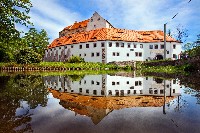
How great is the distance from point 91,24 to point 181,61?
48737 mm

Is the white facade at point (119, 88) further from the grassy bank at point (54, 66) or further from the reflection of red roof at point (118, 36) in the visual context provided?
the reflection of red roof at point (118, 36)

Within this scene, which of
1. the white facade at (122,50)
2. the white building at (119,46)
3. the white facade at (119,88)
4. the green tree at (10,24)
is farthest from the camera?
the white building at (119,46)

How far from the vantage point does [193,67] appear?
24344 millimetres

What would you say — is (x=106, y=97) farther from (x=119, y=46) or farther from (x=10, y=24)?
(x=119, y=46)

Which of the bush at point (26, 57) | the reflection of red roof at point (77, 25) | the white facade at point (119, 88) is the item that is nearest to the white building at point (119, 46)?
the reflection of red roof at point (77, 25)

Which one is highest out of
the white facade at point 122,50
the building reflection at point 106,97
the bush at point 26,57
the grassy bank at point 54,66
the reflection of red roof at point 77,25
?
the reflection of red roof at point 77,25

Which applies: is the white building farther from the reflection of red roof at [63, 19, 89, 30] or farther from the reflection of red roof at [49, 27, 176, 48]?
the reflection of red roof at [63, 19, 89, 30]

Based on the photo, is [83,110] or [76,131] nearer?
[76,131]

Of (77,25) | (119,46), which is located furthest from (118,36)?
(77,25)

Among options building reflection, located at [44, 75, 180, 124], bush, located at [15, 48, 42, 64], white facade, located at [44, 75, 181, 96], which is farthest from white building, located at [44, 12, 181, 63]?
building reflection, located at [44, 75, 180, 124]

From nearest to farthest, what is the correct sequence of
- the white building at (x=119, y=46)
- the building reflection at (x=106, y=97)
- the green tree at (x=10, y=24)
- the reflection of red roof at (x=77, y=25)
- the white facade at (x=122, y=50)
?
the building reflection at (x=106, y=97), the green tree at (x=10, y=24), the white facade at (x=122, y=50), the white building at (x=119, y=46), the reflection of red roof at (x=77, y=25)

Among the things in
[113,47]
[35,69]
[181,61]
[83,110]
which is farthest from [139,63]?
[83,110]

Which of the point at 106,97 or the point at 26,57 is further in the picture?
the point at 26,57

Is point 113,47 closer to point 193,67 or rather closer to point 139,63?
point 139,63
